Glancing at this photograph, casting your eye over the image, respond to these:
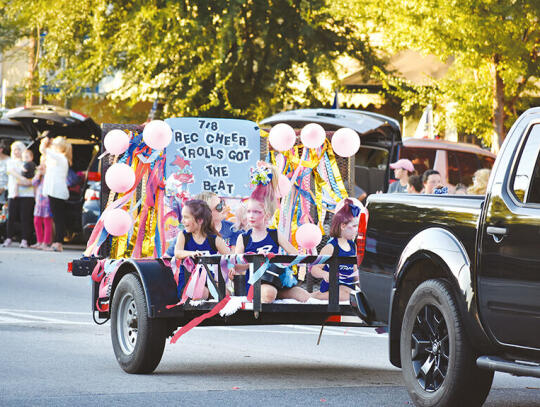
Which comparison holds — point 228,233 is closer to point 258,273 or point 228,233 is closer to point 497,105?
point 258,273

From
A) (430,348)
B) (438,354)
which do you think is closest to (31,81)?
(430,348)

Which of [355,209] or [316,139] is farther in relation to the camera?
[316,139]

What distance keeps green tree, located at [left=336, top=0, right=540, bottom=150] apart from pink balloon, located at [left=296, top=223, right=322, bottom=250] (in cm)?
1274

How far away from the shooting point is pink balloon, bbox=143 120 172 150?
1030 cm

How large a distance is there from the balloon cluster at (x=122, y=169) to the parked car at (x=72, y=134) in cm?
Result: 1086

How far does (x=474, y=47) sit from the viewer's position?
23.2 m

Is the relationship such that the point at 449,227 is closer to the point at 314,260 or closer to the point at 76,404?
the point at 314,260

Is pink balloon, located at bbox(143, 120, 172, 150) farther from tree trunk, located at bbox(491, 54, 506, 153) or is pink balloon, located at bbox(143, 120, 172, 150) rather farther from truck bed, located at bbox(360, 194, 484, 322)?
tree trunk, located at bbox(491, 54, 506, 153)

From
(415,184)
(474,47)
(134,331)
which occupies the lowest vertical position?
(134,331)

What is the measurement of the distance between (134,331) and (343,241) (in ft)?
5.86

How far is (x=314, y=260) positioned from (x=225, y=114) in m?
19.1

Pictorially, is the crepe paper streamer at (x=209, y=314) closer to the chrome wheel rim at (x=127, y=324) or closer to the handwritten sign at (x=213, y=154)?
the chrome wheel rim at (x=127, y=324)

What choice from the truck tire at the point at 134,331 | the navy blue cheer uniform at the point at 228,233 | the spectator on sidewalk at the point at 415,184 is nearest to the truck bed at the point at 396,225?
the truck tire at the point at 134,331

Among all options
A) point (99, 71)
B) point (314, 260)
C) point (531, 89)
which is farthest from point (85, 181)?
point (314, 260)
